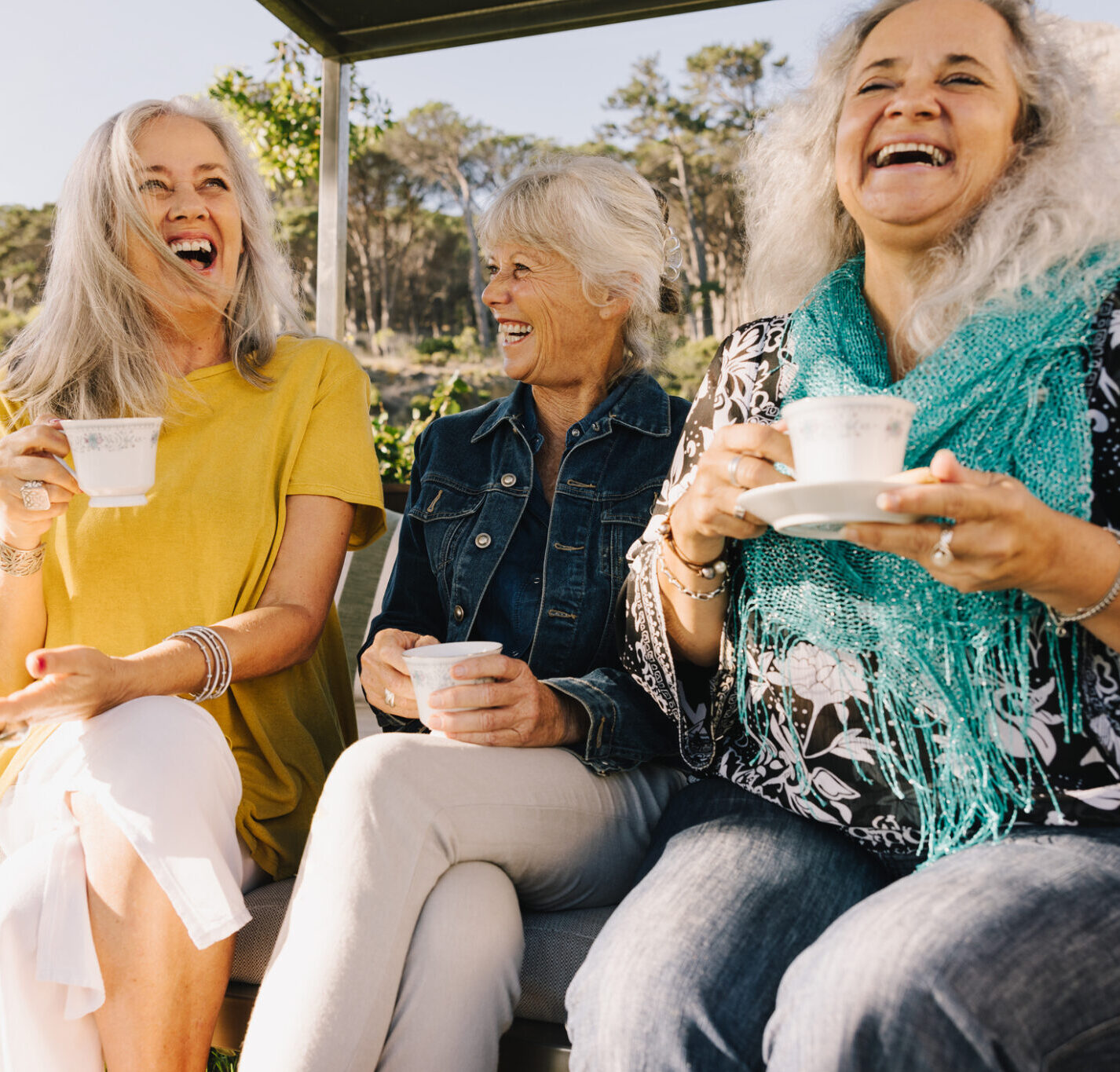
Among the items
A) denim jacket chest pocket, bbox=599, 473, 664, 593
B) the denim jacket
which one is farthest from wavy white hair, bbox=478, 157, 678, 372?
denim jacket chest pocket, bbox=599, 473, 664, 593

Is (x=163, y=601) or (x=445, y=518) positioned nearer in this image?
(x=163, y=601)

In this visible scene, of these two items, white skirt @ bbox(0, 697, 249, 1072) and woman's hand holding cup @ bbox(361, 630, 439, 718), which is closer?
white skirt @ bbox(0, 697, 249, 1072)

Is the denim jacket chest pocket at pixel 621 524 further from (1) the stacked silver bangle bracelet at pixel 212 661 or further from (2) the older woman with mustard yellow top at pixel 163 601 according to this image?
(1) the stacked silver bangle bracelet at pixel 212 661

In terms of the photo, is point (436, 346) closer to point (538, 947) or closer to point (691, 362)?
point (691, 362)

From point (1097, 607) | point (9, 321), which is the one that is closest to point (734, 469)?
point (1097, 607)

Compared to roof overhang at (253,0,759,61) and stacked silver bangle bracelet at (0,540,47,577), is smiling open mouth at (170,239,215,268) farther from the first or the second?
roof overhang at (253,0,759,61)

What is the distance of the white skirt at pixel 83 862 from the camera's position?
147 centimetres

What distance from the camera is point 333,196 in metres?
4.20

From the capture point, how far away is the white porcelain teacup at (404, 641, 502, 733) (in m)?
1.60

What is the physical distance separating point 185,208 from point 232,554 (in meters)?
0.71

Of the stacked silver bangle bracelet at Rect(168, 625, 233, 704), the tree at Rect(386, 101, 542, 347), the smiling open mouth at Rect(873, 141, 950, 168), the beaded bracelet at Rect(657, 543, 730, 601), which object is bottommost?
the stacked silver bangle bracelet at Rect(168, 625, 233, 704)

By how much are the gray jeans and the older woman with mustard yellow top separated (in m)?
0.64

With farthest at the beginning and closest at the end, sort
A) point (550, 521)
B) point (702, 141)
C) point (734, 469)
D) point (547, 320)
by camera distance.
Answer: point (702, 141) < point (547, 320) < point (550, 521) < point (734, 469)

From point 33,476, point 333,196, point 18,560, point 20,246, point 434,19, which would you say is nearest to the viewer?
point 33,476
